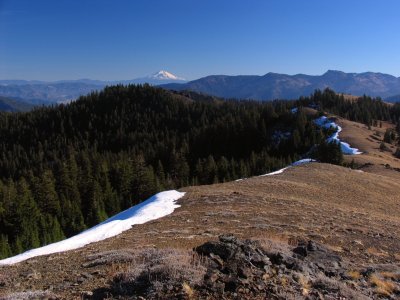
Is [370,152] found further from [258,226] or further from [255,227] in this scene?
[255,227]

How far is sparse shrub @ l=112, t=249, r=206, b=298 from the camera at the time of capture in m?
9.53

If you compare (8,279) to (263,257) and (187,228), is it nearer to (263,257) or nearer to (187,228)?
(263,257)

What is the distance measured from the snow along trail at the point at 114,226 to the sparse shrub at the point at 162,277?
334 inches

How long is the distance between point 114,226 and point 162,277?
13.9 meters

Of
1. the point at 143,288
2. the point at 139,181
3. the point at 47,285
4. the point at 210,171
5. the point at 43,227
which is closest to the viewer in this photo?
the point at 143,288

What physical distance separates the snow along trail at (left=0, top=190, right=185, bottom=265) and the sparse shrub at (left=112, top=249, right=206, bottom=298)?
848cm

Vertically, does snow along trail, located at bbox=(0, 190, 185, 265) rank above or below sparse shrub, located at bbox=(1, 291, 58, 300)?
below

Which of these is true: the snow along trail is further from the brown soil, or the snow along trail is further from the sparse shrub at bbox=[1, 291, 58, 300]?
the sparse shrub at bbox=[1, 291, 58, 300]

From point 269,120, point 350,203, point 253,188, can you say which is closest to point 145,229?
point 253,188

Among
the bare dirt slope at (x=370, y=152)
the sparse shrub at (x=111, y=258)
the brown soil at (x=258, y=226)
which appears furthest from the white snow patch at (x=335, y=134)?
the sparse shrub at (x=111, y=258)

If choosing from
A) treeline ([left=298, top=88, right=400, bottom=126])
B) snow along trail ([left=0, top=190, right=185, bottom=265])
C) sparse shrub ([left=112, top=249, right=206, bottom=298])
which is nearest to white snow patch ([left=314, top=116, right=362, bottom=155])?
treeline ([left=298, top=88, right=400, bottom=126])

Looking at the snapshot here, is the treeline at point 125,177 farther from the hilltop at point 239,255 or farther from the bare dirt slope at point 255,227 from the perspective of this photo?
the hilltop at point 239,255

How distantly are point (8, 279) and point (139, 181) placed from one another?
72.0m

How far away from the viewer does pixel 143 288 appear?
977 centimetres
